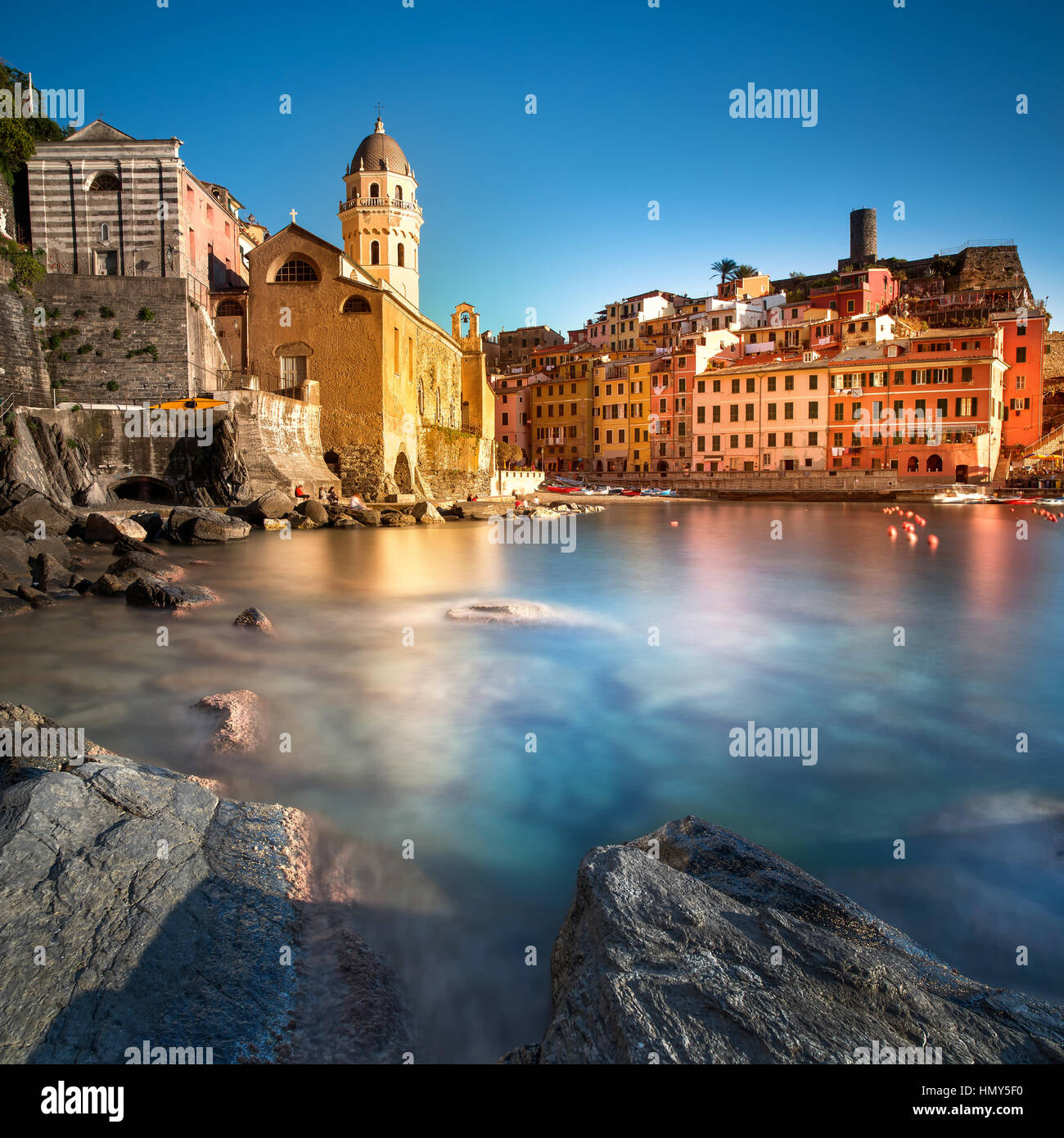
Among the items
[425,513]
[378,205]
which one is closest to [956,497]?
[425,513]

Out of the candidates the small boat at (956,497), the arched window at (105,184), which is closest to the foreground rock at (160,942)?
the arched window at (105,184)

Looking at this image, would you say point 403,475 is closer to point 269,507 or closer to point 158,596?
point 269,507

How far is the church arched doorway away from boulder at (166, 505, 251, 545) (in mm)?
13172

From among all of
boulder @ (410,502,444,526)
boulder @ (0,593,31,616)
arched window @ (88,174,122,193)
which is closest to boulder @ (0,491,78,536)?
boulder @ (0,593,31,616)

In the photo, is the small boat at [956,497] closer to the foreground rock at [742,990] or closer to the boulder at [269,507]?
the boulder at [269,507]

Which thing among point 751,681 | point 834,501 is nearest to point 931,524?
point 834,501

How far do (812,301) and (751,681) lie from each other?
53.3 m

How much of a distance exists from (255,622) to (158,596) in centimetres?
189

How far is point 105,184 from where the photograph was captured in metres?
29.1

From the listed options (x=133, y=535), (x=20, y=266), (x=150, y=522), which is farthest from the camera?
(x=20, y=266)

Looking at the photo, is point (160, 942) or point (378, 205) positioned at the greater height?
point (378, 205)

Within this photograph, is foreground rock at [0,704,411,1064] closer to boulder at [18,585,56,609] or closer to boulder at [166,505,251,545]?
boulder at [18,585,56,609]

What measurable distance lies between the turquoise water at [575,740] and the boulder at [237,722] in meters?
0.13
